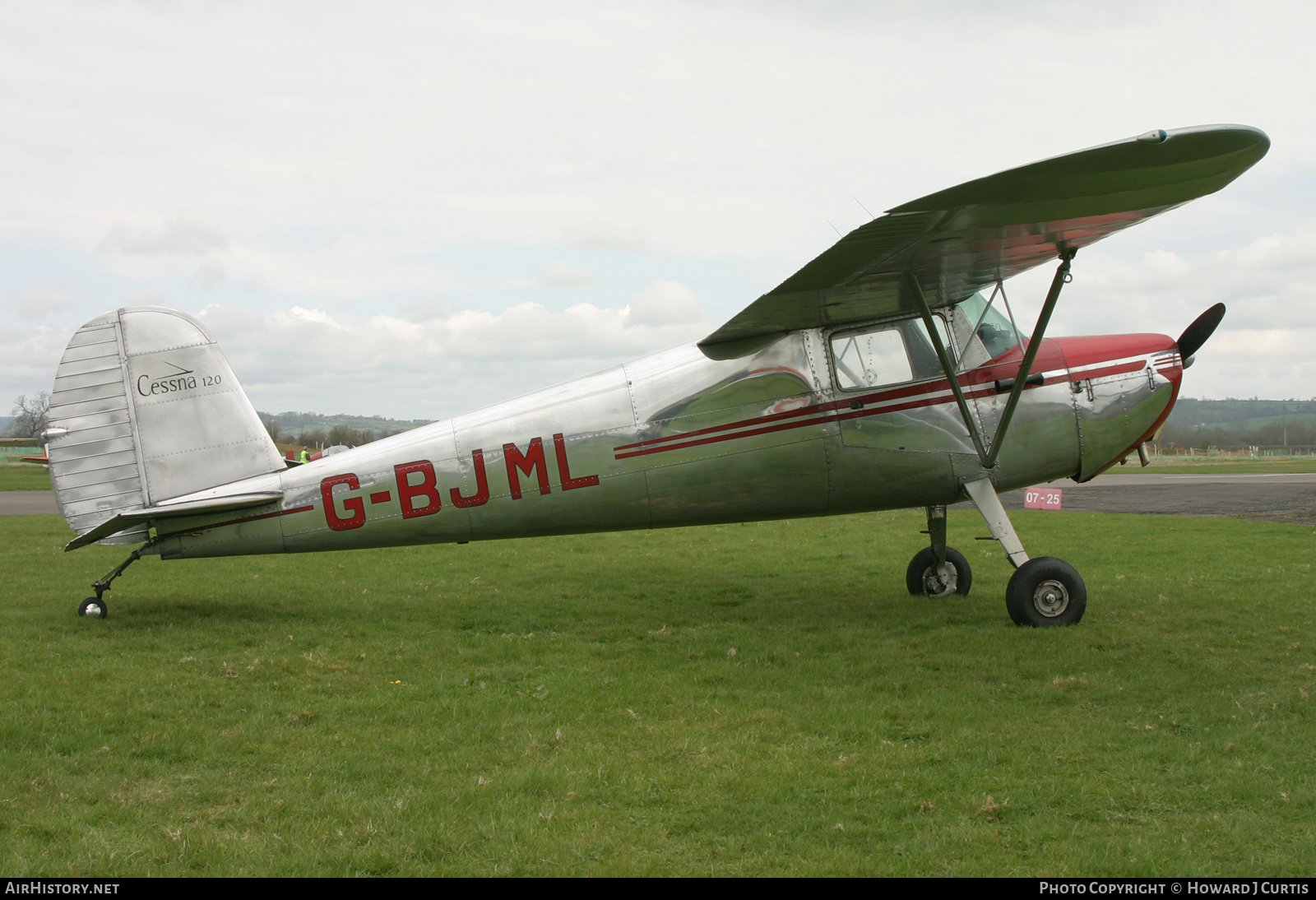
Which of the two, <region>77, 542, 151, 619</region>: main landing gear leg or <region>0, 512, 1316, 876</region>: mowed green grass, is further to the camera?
<region>77, 542, 151, 619</region>: main landing gear leg

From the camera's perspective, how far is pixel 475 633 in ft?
25.7

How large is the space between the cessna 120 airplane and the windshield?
20 millimetres

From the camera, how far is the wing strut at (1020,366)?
23.8ft

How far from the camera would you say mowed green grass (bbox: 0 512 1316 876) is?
3.64m

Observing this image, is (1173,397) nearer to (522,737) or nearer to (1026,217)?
(1026,217)

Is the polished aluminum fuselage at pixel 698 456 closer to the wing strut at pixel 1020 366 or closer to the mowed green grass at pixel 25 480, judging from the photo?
the wing strut at pixel 1020 366

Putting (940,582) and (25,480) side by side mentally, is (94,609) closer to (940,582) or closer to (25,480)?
(940,582)

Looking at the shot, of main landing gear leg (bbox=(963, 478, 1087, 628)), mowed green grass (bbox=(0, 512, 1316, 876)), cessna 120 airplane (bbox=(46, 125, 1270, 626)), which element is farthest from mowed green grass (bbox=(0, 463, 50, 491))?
main landing gear leg (bbox=(963, 478, 1087, 628))

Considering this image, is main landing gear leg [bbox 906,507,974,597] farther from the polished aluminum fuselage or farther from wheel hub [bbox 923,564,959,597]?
the polished aluminum fuselage

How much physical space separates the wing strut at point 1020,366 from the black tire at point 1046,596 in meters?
1.02

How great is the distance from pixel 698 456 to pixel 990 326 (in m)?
3.02
